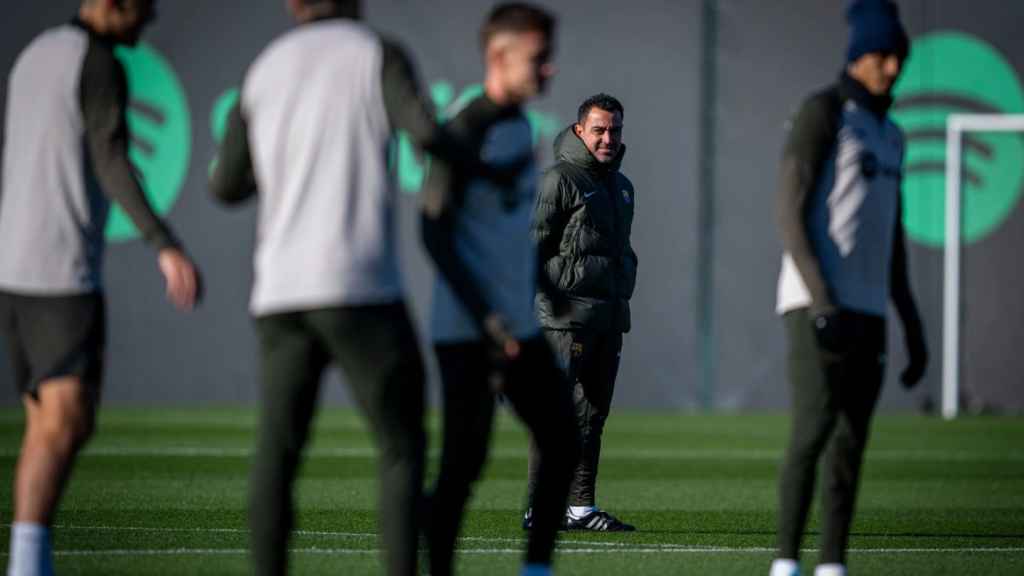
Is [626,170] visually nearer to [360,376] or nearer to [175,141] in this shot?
[175,141]

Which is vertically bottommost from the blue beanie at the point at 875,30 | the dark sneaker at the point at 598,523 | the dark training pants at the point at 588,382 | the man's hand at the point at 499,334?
the dark sneaker at the point at 598,523

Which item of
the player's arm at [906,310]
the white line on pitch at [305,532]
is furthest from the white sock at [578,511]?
the player's arm at [906,310]

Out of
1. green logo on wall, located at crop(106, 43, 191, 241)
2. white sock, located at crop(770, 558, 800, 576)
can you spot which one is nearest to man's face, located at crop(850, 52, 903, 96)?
white sock, located at crop(770, 558, 800, 576)

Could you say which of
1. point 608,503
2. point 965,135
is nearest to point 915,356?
point 608,503

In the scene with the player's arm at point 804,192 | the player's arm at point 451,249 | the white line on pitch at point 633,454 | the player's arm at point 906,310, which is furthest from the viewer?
the white line on pitch at point 633,454

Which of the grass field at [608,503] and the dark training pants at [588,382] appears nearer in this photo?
the grass field at [608,503]

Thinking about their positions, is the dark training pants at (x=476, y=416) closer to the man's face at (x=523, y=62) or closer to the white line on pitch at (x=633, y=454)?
A: the man's face at (x=523, y=62)

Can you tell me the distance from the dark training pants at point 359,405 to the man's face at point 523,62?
2.79 ft

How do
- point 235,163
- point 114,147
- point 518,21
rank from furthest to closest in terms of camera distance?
1. point 114,147
2. point 518,21
3. point 235,163

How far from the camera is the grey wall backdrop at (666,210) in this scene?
20312 mm

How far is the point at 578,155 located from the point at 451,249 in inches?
155

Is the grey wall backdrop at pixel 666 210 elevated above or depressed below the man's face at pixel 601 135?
below

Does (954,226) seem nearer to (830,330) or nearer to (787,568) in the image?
(787,568)

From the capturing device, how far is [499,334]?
5336mm
